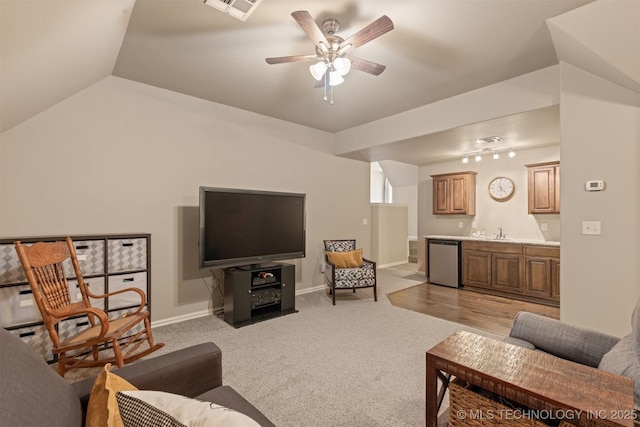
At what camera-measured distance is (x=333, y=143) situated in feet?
16.8

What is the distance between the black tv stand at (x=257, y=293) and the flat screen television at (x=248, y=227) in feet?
0.47

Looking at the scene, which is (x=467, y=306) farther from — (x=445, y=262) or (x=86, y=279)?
(x=86, y=279)

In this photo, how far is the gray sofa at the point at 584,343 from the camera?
124cm

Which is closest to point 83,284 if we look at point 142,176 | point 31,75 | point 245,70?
point 142,176

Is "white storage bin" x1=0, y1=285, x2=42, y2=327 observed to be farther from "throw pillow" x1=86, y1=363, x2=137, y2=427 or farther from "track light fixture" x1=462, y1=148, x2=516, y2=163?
"track light fixture" x1=462, y1=148, x2=516, y2=163

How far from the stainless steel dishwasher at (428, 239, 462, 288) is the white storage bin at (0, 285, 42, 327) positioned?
5361 mm

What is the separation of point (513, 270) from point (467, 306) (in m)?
1.15

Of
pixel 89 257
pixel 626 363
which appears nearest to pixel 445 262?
pixel 626 363

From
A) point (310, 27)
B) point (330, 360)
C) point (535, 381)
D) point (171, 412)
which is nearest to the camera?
point (171, 412)

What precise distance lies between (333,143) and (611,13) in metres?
3.60

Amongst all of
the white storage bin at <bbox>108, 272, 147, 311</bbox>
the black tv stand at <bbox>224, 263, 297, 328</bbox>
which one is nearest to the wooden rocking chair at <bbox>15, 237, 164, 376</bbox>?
the white storage bin at <bbox>108, 272, 147, 311</bbox>

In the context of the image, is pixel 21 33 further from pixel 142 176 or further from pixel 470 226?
pixel 470 226

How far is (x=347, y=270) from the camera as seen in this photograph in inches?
162

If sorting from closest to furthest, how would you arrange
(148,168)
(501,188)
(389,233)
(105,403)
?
1. (105,403)
2. (148,168)
3. (501,188)
4. (389,233)
